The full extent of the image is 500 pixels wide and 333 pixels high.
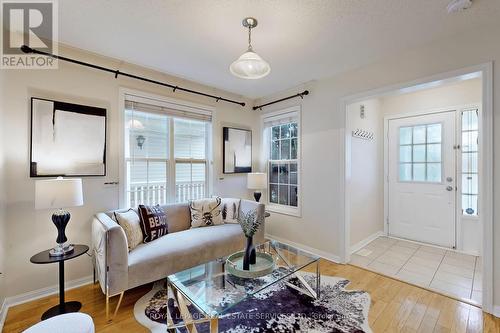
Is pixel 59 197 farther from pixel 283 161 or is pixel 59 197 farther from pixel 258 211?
pixel 283 161

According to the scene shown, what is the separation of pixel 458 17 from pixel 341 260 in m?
2.86

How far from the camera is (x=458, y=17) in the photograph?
1.92 meters

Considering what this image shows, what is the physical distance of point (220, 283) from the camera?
182 centimetres

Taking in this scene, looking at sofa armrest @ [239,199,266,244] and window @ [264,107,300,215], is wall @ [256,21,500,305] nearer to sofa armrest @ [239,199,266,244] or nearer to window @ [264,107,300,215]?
window @ [264,107,300,215]

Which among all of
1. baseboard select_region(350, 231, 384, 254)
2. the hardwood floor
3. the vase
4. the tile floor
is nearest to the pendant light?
the vase

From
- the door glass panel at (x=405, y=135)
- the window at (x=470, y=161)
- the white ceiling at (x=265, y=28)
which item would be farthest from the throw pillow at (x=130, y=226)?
the window at (x=470, y=161)

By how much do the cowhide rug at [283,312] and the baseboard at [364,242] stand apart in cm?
125

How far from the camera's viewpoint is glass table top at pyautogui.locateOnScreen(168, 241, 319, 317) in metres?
1.53

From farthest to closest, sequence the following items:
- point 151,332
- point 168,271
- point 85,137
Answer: point 85,137 → point 168,271 → point 151,332

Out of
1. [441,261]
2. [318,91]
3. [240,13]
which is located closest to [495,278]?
[441,261]

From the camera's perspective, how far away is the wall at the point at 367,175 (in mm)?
3488

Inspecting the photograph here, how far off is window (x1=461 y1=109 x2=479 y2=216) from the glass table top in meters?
2.98

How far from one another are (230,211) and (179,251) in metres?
1.08

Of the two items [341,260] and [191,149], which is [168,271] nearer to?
[191,149]
